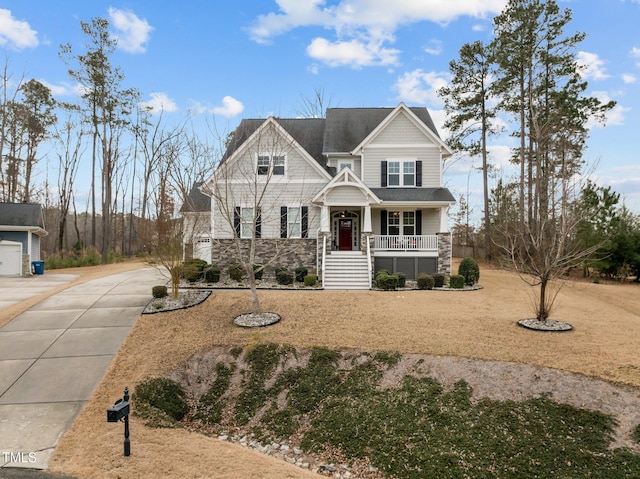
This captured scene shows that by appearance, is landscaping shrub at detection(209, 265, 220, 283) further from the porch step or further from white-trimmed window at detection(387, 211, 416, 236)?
white-trimmed window at detection(387, 211, 416, 236)

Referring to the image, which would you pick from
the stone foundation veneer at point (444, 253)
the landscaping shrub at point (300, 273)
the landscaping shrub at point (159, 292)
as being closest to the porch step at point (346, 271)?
the landscaping shrub at point (300, 273)

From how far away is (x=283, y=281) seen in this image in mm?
15844

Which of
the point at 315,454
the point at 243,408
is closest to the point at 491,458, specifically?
the point at 315,454

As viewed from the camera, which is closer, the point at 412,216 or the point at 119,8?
the point at 119,8

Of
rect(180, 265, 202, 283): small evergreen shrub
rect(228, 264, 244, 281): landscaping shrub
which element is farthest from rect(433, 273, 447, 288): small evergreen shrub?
rect(180, 265, 202, 283): small evergreen shrub

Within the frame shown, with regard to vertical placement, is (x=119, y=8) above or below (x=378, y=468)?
above

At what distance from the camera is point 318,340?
30.2 ft

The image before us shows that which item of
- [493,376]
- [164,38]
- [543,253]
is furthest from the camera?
[164,38]

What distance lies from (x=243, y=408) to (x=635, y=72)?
22106 millimetres

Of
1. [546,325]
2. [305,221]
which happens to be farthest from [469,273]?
[305,221]

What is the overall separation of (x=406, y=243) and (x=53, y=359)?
46.8 ft

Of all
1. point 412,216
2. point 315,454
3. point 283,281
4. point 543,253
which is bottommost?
point 315,454

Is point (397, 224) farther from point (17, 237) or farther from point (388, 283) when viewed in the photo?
point (17, 237)

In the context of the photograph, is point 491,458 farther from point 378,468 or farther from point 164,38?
A: point 164,38
